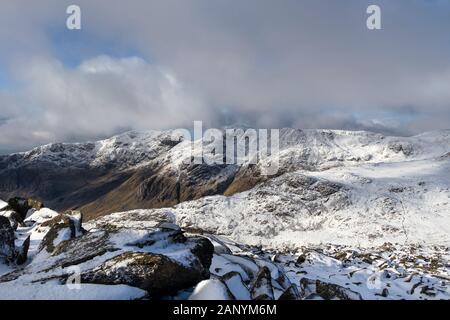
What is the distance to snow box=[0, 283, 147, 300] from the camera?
14.8 m

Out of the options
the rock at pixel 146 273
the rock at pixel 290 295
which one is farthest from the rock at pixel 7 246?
the rock at pixel 290 295

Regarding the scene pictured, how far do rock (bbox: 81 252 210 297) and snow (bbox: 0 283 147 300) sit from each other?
2.46ft

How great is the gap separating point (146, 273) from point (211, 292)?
294 cm

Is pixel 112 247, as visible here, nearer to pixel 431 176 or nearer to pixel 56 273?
pixel 56 273

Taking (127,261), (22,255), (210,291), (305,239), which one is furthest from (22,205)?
(305,239)

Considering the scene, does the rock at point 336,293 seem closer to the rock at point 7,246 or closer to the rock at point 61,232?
the rock at point 61,232

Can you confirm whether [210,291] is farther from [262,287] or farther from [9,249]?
[9,249]

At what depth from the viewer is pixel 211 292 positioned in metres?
16.1

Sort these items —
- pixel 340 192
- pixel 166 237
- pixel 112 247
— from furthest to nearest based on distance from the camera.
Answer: pixel 340 192, pixel 166 237, pixel 112 247

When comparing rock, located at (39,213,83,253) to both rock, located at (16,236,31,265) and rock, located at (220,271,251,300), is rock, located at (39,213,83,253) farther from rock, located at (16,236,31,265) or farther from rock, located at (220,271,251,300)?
rock, located at (220,271,251,300)

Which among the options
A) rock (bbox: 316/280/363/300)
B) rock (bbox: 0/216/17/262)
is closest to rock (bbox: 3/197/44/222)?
rock (bbox: 0/216/17/262)

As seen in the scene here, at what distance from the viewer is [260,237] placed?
454ft
